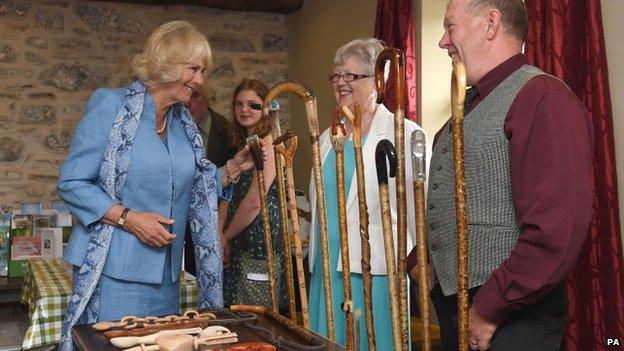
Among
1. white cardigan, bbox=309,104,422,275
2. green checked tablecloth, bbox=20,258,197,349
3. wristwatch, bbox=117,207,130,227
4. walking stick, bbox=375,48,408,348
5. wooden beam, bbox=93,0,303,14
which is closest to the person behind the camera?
walking stick, bbox=375,48,408,348

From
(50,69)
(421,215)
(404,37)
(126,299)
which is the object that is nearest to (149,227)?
(126,299)

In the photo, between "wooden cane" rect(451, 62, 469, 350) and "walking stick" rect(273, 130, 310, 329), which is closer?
"wooden cane" rect(451, 62, 469, 350)

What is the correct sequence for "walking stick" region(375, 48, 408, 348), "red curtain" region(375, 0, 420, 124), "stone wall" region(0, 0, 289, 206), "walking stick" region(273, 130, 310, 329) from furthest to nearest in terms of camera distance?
"stone wall" region(0, 0, 289, 206), "red curtain" region(375, 0, 420, 124), "walking stick" region(273, 130, 310, 329), "walking stick" region(375, 48, 408, 348)

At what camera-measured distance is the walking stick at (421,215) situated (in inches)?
51.6

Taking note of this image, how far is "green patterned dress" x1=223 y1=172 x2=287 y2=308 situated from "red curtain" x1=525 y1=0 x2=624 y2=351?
1.03m

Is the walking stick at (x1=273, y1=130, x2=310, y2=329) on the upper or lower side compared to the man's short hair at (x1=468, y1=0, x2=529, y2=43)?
lower

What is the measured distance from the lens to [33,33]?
4629 millimetres

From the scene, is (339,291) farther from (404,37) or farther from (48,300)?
(404,37)

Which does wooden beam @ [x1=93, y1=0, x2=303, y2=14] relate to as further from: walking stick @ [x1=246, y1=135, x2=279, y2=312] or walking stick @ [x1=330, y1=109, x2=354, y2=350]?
walking stick @ [x1=330, y1=109, x2=354, y2=350]

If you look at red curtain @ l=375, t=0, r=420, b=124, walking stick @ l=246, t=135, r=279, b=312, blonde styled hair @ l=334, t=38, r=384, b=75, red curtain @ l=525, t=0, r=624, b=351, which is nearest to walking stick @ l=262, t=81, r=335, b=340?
walking stick @ l=246, t=135, r=279, b=312

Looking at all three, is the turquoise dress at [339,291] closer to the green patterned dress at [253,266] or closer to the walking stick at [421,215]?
the green patterned dress at [253,266]

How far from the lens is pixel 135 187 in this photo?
1882 millimetres

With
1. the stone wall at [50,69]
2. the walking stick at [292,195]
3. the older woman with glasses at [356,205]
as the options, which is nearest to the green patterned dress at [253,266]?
the older woman with glasses at [356,205]

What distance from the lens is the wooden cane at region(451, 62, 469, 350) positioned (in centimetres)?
125
